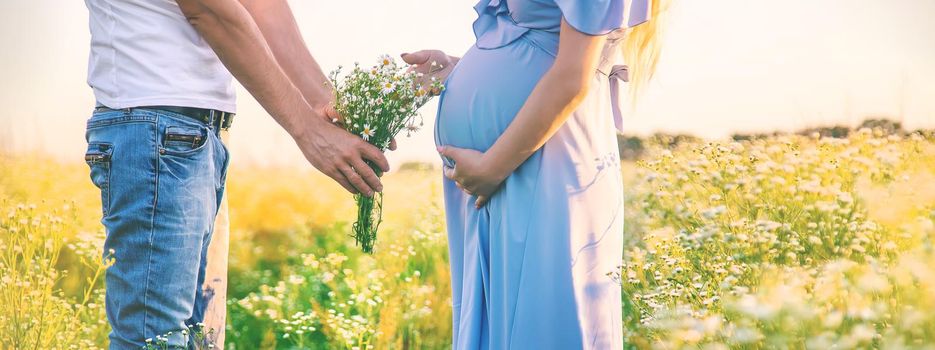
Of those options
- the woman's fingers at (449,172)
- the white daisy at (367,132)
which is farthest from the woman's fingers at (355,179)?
the woman's fingers at (449,172)

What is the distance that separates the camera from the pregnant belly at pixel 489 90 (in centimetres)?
231

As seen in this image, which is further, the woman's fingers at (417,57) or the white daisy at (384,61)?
the woman's fingers at (417,57)

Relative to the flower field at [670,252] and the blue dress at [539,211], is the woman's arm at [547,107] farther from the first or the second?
the flower field at [670,252]

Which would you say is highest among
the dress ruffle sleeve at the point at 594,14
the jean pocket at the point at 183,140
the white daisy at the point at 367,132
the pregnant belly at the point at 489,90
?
the dress ruffle sleeve at the point at 594,14

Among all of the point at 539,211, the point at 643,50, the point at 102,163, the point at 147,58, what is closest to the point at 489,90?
the point at 539,211

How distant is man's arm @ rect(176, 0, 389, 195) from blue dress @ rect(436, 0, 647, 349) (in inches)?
12.0

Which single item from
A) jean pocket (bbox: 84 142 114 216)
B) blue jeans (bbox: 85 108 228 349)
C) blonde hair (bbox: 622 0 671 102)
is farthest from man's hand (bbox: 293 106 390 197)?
blonde hair (bbox: 622 0 671 102)

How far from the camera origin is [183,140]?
230cm

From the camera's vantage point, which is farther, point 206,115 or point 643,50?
point 643,50

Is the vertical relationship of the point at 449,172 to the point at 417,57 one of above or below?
below

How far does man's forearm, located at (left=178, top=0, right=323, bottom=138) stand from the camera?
2346mm

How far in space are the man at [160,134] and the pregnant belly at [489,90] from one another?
52 cm

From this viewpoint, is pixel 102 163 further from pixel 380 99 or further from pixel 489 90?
pixel 489 90

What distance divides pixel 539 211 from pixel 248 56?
0.89 metres
